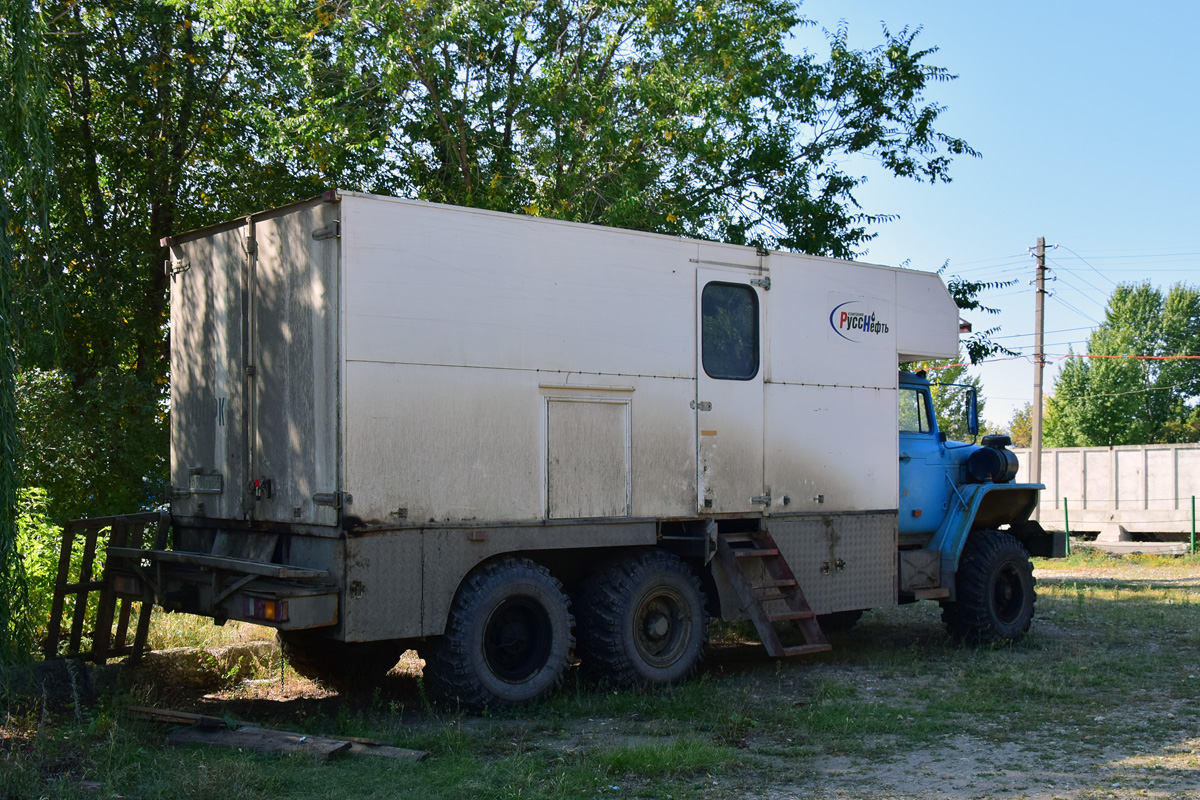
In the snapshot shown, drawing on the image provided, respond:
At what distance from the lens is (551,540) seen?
7941 mm

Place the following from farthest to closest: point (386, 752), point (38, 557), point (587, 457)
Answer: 1. point (38, 557)
2. point (587, 457)
3. point (386, 752)

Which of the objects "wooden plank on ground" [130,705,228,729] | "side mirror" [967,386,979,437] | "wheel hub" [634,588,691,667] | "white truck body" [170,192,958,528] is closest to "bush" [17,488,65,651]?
"white truck body" [170,192,958,528]

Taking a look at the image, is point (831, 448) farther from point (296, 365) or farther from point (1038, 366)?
point (1038, 366)

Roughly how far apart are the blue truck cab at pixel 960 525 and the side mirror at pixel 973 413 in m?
0.01

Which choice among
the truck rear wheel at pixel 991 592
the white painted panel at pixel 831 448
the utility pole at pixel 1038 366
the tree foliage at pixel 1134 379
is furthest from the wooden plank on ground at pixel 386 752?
the tree foliage at pixel 1134 379

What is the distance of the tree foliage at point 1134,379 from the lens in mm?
52469

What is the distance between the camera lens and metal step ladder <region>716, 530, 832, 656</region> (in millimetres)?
8930

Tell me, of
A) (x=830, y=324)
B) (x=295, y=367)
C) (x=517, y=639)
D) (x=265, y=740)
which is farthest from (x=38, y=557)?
(x=830, y=324)

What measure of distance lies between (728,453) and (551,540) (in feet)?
5.95

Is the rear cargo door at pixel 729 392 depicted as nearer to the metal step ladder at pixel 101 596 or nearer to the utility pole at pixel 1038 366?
the metal step ladder at pixel 101 596

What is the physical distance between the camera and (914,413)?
432 inches

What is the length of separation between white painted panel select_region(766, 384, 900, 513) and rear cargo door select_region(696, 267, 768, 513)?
8.0 inches

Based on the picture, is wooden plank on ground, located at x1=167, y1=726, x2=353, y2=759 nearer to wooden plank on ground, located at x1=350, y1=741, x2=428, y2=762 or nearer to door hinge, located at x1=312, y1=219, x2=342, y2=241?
wooden plank on ground, located at x1=350, y1=741, x2=428, y2=762

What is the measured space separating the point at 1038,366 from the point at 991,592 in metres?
19.8
